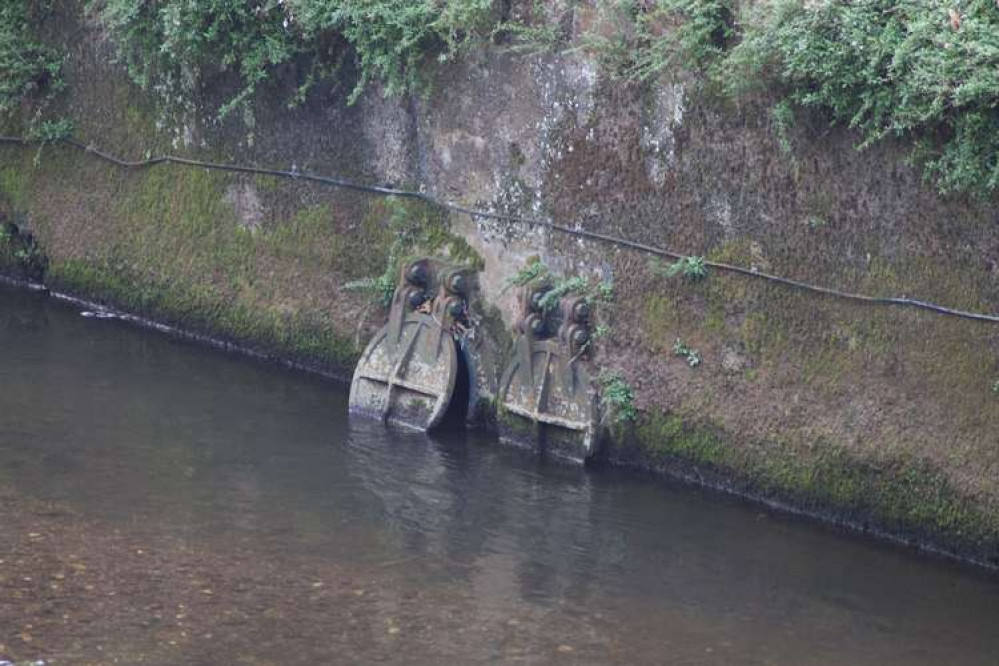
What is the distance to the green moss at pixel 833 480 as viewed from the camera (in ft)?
29.1

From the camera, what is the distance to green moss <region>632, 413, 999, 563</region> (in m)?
8.86

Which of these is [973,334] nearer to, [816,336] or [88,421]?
[816,336]

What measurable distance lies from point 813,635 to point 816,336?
6.69 feet

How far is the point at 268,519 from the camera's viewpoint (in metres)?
9.07

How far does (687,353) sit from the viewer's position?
997cm

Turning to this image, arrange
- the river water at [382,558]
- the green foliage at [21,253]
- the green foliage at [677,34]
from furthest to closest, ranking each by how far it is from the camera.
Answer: the green foliage at [21,253] < the green foliage at [677,34] < the river water at [382,558]

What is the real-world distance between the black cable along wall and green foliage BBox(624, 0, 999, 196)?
27.7 inches

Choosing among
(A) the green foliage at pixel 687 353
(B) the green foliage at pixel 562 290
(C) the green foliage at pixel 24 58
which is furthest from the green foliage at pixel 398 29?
(C) the green foliage at pixel 24 58

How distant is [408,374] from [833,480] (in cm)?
308

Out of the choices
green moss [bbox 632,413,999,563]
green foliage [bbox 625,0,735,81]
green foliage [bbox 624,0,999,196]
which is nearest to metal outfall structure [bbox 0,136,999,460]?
green moss [bbox 632,413,999,563]

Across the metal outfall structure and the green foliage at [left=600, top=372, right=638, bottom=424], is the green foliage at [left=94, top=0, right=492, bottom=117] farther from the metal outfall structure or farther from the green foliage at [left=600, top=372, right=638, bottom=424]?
the green foliage at [left=600, top=372, right=638, bottom=424]

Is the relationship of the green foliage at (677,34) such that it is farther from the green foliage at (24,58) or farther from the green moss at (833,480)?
the green foliage at (24,58)

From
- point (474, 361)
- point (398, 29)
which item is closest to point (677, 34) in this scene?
point (398, 29)

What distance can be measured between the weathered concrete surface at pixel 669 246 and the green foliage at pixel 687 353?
0.03m
